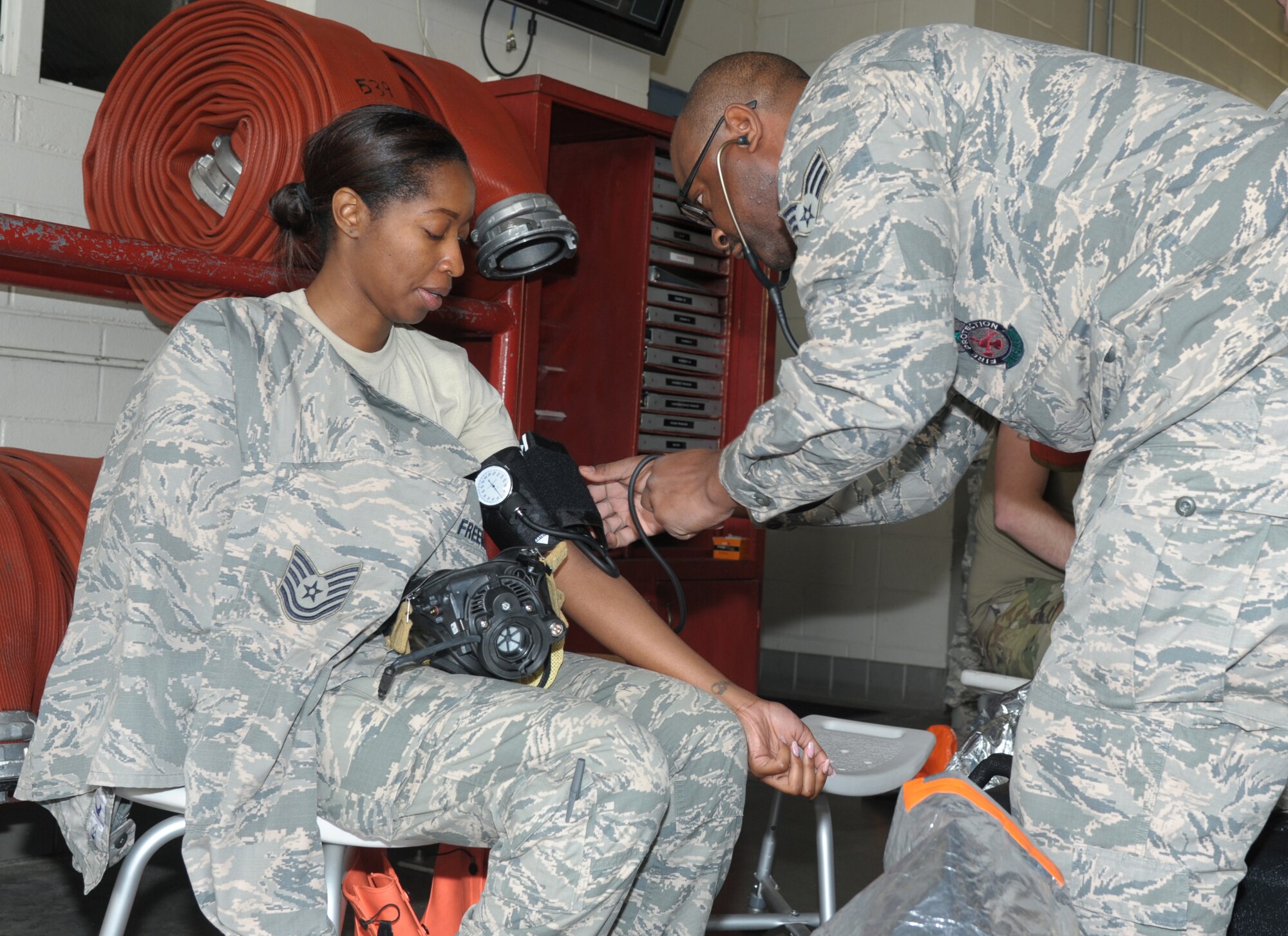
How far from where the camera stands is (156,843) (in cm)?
156

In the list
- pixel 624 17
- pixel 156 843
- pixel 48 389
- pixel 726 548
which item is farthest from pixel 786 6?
pixel 156 843

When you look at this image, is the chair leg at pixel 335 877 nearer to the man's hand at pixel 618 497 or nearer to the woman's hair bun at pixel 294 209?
the man's hand at pixel 618 497

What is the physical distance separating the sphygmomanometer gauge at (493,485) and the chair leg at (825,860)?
75cm

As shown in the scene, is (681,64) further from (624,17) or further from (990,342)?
(990,342)

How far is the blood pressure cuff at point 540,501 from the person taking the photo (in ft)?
6.31

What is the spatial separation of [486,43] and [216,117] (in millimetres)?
1273

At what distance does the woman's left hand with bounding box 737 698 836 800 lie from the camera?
5.80 feet


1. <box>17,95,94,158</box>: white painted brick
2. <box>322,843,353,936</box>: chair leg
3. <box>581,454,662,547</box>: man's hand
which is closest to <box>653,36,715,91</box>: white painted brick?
<box>17,95,94,158</box>: white painted brick

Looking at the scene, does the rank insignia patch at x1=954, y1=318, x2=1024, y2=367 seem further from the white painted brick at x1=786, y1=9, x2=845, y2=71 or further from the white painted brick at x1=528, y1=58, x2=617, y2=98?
the white painted brick at x1=786, y1=9, x2=845, y2=71

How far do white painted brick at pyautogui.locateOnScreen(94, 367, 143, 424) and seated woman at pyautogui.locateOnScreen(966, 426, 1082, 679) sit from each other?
6.52 feet

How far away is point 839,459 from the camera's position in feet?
4.97

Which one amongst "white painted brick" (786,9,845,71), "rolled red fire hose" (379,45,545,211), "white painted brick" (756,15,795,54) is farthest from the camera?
"white painted brick" (756,15,795,54)

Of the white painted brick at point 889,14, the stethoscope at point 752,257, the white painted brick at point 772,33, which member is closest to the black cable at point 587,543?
the stethoscope at point 752,257

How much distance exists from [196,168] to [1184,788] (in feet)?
6.95
